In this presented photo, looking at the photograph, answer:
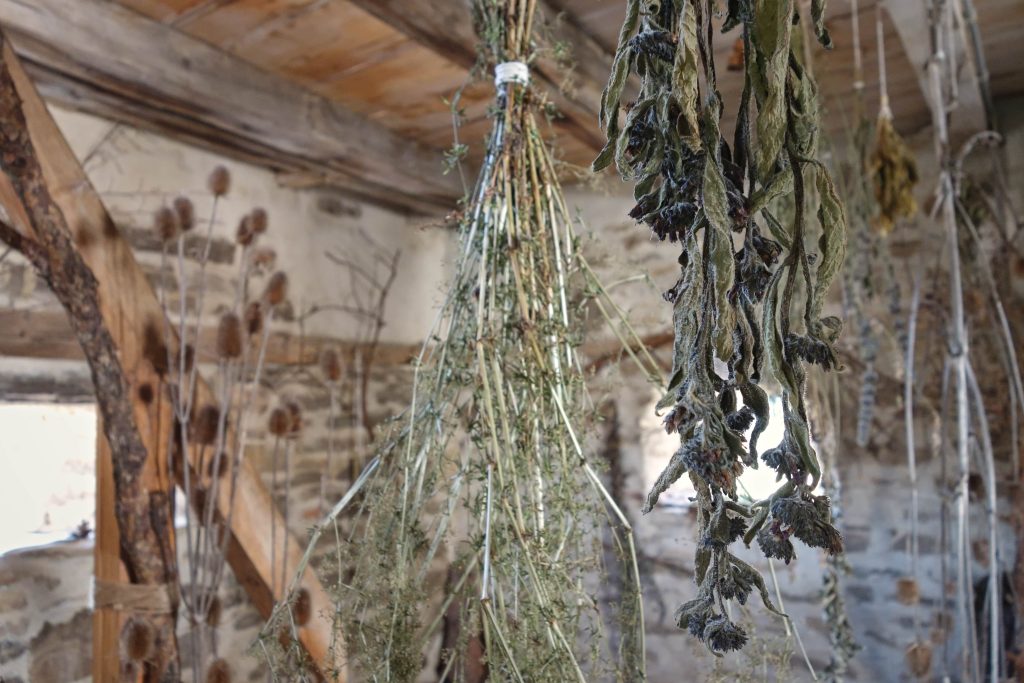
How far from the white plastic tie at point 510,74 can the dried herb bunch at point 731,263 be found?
348mm

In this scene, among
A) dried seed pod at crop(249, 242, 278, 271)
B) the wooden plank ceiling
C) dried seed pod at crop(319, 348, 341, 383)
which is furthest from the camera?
dried seed pod at crop(319, 348, 341, 383)

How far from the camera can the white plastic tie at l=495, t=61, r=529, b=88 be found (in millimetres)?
762

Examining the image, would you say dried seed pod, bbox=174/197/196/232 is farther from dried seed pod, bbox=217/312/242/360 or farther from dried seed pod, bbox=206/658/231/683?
dried seed pod, bbox=206/658/231/683

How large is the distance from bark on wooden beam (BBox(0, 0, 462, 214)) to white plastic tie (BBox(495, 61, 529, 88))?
1106 millimetres

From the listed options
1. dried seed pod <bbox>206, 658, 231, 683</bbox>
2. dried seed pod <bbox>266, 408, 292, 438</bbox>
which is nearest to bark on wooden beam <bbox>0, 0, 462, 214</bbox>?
dried seed pod <bbox>266, 408, 292, 438</bbox>

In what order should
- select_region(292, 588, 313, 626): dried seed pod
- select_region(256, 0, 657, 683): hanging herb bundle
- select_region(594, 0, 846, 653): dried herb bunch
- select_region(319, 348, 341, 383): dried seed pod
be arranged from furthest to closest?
select_region(319, 348, 341, 383): dried seed pod < select_region(292, 588, 313, 626): dried seed pod < select_region(256, 0, 657, 683): hanging herb bundle < select_region(594, 0, 846, 653): dried herb bunch

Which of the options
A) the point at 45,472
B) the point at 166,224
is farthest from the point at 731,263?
the point at 45,472

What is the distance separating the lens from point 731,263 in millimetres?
373

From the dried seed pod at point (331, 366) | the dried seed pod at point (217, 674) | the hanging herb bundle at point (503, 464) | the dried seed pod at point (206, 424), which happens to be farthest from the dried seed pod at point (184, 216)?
the hanging herb bundle at point (503, 464)

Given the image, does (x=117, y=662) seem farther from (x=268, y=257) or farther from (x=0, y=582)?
(x=268, y=257)

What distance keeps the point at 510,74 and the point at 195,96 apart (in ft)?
4.07

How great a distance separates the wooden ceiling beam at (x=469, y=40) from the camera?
142 centimetres

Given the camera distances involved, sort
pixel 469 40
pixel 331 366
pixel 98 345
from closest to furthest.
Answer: pixel 98 345, pixel 469 40, pixel 331 366

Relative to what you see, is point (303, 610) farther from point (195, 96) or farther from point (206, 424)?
point (195, 96)
